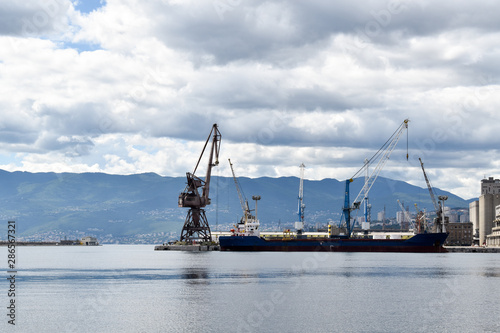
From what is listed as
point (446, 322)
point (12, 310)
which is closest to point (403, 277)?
point (446, 322)

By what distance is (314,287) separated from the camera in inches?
3324

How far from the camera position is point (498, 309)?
209ft

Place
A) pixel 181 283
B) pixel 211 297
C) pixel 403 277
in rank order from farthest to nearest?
pixel 403 277 < pixel 181 283 < pixel 211 297

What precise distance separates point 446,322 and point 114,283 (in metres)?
48.0

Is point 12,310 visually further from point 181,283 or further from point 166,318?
point 181,283

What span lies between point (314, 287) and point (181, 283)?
17653 mm

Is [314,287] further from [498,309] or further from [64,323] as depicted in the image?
[64,323]

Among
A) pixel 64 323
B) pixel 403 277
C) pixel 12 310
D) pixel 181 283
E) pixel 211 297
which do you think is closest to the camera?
pixel 64 323

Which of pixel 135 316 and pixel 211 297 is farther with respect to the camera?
pixel 211 297

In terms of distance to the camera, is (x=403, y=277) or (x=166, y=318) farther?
(x=403, y=277)

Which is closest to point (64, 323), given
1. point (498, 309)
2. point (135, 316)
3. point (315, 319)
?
point (135, 316)

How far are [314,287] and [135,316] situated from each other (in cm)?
3016

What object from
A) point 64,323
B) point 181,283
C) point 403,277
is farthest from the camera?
point 403,277

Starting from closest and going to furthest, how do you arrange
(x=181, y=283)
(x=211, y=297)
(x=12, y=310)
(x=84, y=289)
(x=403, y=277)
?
(x=12, y=310), (x=211, y=297), (x=84, y=289), (x=181, y=283), (x=403, y=277)
